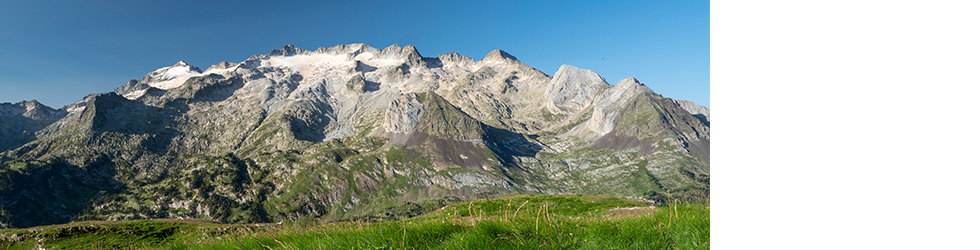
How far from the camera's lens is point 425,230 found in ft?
19.1
